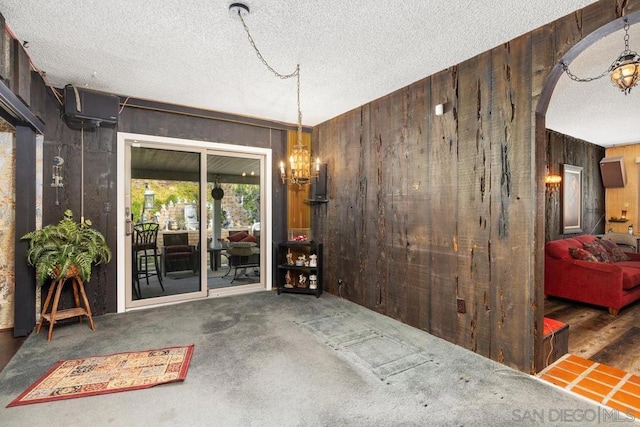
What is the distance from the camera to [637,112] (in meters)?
4.37

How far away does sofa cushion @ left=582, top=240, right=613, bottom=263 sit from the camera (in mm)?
4570

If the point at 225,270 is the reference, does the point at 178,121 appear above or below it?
above

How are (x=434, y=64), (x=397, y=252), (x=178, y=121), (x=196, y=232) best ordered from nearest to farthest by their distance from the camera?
(x=434, y=64), (x=397, y=252), (x=178, y=121), (x=196, y=232)

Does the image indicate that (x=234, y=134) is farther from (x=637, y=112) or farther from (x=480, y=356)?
(x=637, y=112)

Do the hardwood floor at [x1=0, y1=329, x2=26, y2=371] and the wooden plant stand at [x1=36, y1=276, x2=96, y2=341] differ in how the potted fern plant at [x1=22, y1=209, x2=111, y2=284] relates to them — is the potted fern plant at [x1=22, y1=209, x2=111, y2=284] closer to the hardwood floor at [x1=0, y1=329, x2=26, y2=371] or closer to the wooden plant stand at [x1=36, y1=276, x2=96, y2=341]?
the wooden plant stand at [x1=36, y1=276, x2=96, y2=341]

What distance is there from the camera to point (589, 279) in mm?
4094

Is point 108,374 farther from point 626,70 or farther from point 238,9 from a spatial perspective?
point 626,70

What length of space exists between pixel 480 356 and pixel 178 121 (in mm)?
4332

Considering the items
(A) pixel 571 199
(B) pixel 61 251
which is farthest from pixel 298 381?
(A) pixel 571 199

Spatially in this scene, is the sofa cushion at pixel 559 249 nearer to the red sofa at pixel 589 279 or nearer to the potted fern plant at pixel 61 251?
the red sofa at pixel 589 279

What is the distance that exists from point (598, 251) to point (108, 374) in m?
6.19

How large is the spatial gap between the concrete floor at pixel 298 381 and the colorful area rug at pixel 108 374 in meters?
0.07

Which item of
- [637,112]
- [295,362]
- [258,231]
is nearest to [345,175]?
[258,231]

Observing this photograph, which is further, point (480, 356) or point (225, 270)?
point (225, 270)
